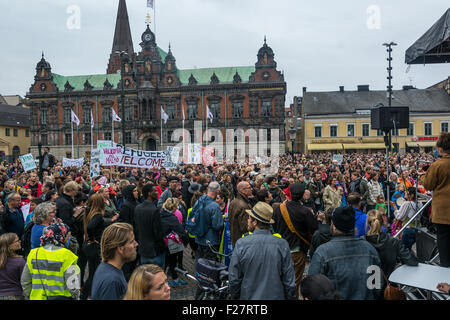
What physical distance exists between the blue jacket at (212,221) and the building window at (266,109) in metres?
45.9

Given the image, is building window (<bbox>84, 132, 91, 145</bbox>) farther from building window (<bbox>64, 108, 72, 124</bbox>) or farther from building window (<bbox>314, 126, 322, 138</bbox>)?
building window (<bbox>314, 126, 322, 138</bbox>)

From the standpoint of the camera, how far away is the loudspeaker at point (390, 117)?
10.8m

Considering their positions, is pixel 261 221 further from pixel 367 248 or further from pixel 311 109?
pixel 311 109

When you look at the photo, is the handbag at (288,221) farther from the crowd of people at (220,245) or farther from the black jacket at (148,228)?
the black jacket at (148,228)

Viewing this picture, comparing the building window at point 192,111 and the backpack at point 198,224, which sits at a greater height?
the building window at point 192,111

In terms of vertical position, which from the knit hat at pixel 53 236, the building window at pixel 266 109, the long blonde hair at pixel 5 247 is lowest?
the long blonde hair at pixel 5 247

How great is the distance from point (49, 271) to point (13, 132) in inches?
2706

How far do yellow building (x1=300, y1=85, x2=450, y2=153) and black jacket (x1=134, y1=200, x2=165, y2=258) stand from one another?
48134 millimetres

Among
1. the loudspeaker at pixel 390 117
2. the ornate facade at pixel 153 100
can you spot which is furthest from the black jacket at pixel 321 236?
the ornate facade at pixel 153 100

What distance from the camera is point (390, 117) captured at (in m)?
10.9

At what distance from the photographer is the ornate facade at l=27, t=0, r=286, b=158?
51.4 metres

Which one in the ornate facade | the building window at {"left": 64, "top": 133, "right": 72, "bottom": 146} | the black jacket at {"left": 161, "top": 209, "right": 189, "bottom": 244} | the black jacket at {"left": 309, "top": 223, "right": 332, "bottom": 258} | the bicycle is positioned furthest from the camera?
the building window at {"left": 64, "top": 133, "right": 72, "bottom": 146}

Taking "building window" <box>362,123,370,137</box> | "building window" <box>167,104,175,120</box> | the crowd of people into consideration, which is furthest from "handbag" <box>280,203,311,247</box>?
"building window" <box>362,123,370,137</box>
